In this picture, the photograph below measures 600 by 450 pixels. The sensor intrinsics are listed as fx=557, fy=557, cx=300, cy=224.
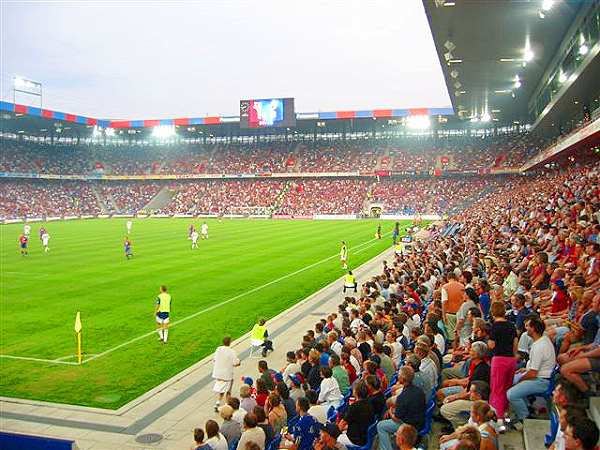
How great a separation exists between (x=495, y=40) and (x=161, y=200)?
74265 mm

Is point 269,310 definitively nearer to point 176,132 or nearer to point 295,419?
point 295,419

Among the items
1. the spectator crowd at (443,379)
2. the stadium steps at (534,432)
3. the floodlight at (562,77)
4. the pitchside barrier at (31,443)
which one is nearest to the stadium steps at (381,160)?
the floodlight at (562,77)

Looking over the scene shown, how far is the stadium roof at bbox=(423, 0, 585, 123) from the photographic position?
21836 millimetres

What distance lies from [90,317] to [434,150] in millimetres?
75757

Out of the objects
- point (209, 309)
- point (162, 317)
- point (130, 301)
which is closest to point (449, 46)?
point (209, 309)

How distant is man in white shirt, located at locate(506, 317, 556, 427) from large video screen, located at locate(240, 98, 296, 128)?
77256 millimetres

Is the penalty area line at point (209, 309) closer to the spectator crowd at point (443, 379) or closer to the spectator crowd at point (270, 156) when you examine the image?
the spectator crowd at point (443, 379)

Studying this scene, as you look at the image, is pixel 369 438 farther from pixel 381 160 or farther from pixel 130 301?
pixel 381 160

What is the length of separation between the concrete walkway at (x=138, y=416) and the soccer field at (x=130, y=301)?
0.44 metres

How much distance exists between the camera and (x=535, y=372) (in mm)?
7840

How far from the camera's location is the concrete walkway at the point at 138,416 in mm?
10102

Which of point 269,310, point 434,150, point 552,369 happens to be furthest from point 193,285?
point 434,150

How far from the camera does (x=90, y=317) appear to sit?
19.5 m

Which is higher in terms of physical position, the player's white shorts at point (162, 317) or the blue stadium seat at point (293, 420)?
the blue stadium seat at point (293, 420)
